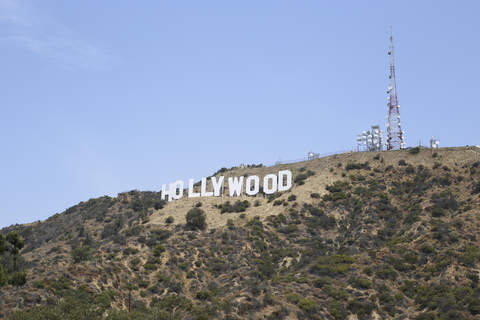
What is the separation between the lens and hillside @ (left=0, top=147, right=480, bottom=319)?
62.7m

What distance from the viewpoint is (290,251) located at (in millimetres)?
85562

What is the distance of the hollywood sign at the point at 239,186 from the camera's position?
344 feet

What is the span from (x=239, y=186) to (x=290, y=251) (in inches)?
924

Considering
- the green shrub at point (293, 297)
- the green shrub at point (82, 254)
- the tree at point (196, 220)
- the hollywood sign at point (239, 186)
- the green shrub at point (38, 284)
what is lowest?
the green shrub at point (293, 297)

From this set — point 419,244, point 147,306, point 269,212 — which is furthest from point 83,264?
point 419,244

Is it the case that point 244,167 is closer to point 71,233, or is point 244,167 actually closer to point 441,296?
point 71,233

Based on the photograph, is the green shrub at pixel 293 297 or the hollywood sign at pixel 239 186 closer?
the green shrub at pixel 293 297

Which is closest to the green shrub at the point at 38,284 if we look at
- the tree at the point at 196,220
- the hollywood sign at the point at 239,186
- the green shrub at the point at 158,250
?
the green shrub at the point at 158,250

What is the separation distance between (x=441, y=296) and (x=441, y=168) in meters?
35.6

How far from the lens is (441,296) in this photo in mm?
62750

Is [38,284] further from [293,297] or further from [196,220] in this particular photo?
[196,220]

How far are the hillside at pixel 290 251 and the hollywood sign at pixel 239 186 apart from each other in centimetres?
178

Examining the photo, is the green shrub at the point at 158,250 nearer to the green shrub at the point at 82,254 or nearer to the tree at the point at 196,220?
the green shrub at the point at 82,254

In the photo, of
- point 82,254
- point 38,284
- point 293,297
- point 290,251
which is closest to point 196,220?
point 290,251
